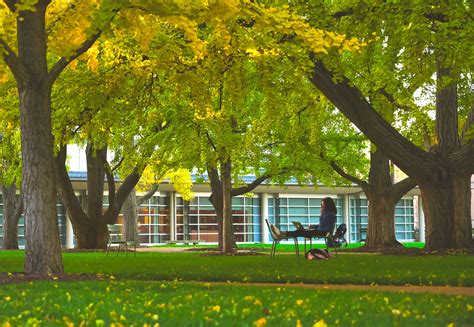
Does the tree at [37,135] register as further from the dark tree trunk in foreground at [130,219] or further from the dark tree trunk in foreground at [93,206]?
the dark tree trunk in foreground at [130,219]

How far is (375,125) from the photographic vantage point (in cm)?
2108

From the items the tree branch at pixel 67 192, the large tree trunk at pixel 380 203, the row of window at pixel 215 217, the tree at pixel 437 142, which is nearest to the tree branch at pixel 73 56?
the tree at pixel 437 142

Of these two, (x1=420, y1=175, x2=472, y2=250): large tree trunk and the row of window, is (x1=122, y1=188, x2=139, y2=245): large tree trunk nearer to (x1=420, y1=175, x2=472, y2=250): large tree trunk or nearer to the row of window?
the row of window

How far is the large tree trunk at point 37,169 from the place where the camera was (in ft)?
44.1

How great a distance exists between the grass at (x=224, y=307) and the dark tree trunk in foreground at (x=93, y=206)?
21.0 metres

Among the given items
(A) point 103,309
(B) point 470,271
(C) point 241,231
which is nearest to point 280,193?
(C) point 241,231

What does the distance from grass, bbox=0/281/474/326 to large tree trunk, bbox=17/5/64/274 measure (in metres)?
2.52

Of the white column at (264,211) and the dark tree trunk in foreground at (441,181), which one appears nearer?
the dark tree trunk in foreground at (441,181)

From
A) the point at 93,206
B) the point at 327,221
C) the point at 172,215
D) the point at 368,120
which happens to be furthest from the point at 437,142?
the point at 172,215

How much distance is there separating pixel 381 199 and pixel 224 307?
2199cm

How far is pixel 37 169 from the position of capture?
44.3ft

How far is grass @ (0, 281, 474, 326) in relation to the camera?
7305 millimetres

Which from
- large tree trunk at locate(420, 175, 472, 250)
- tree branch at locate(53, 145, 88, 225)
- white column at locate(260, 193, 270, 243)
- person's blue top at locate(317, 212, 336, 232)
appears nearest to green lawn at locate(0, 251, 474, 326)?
person's blue top at locate(317, 212, 336, 232)

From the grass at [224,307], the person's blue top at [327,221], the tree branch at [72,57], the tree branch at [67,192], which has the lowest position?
the grass at [224,307]
